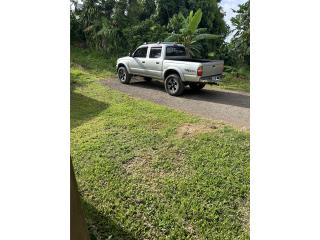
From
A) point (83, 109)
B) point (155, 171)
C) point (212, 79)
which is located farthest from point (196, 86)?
point (155, 171)

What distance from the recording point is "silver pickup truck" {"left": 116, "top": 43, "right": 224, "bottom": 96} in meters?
6.18

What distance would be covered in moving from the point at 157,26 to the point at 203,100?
2414mm

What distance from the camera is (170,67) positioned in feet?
22.0

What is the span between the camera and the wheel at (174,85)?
6.51 m

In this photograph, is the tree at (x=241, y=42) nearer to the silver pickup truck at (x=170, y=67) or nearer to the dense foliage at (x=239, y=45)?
the dense foliage at (x=239, y=45)

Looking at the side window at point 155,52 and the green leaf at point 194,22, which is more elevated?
the green leaf at point 194,22

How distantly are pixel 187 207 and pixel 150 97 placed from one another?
11.4 feet

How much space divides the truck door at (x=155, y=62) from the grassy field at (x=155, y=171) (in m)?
2.11

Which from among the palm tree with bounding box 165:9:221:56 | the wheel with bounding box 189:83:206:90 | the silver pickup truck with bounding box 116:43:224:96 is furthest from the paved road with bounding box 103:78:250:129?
the palm tree with bounding box 165:9:221:56

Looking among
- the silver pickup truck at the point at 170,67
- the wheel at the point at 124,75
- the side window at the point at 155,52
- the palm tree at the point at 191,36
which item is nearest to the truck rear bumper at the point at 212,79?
the silver pickup truck at the point at 170,67

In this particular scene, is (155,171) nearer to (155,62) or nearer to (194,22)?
(155,62)

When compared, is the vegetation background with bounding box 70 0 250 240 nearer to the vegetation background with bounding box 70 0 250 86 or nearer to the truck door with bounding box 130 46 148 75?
the vegetation background with bounding box 70 0 250 86

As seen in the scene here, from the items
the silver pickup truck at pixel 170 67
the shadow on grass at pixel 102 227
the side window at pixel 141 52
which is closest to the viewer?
the shadow on grass at pixel 102 227
